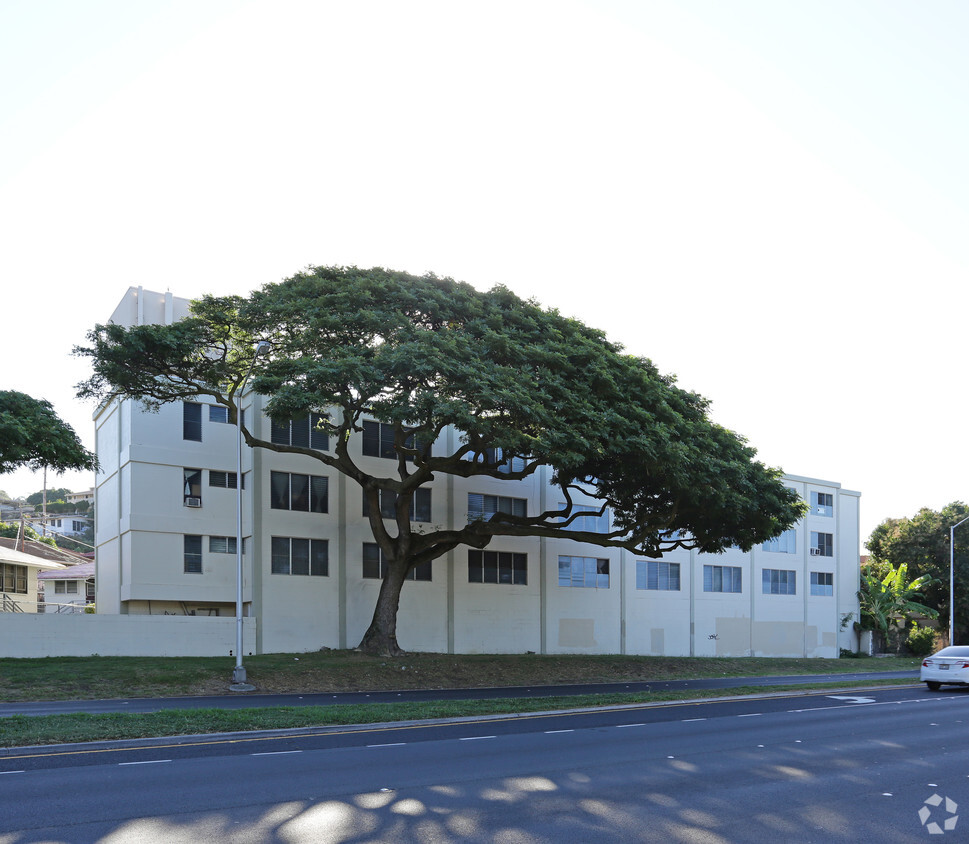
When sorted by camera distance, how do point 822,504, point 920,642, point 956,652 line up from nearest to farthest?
point 956,652, point 822,504, point 920,642

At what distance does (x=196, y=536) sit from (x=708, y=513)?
62.4 ft

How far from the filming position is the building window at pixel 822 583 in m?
59.3

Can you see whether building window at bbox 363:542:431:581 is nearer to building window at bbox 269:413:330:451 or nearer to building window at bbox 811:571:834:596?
building window at bbox 269:413:330:451

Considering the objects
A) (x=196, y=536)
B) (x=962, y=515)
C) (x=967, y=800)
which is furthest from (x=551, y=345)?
(x=962, y=515)

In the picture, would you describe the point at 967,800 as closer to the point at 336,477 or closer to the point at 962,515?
the point at 336,477

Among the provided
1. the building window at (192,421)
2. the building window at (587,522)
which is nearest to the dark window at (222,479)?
the building window at (192,421)

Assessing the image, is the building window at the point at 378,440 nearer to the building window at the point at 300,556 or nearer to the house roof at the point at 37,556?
the building window at the point at 300,556

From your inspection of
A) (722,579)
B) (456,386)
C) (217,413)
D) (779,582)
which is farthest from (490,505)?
(779,582)

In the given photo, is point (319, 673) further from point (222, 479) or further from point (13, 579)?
point (13, 579)

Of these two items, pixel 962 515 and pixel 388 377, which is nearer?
pixel 388 377

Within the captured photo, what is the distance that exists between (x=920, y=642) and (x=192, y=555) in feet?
154

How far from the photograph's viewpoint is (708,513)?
3322 cm

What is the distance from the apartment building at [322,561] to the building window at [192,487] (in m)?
0.04

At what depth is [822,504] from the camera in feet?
198
